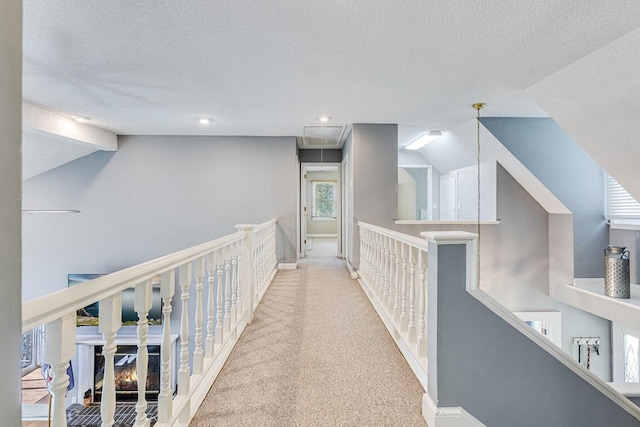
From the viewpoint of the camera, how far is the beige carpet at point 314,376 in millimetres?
1653

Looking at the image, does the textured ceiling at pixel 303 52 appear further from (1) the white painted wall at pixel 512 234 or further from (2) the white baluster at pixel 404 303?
(2) the white baluster at pixel 404 303

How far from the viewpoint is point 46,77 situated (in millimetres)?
3076

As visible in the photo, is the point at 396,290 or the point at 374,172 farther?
the point at 374,172

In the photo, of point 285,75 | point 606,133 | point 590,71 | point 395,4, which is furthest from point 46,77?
point 606,133

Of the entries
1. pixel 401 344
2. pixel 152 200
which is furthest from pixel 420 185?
pixel 401 344

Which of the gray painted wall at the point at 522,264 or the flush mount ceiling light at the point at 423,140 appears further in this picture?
the flush mount ceiling light at the point at 423,140

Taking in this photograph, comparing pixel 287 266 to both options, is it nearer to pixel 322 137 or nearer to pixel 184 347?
pixel 322 137

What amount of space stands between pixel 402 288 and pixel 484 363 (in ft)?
2.91

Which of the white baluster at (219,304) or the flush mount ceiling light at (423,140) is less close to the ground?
the flush mount ceiling light at (423,140)

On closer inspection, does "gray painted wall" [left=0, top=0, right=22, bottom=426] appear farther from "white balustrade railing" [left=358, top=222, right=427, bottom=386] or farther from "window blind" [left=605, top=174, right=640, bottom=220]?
"window blind" [left=605, top=174, right=640, bottom=220]

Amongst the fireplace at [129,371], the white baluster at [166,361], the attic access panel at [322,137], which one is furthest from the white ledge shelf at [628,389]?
the fireplace at [129,371]

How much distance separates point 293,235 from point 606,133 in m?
4.13

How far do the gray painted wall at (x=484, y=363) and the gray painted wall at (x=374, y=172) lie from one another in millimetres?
3269

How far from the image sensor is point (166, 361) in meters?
1.41
